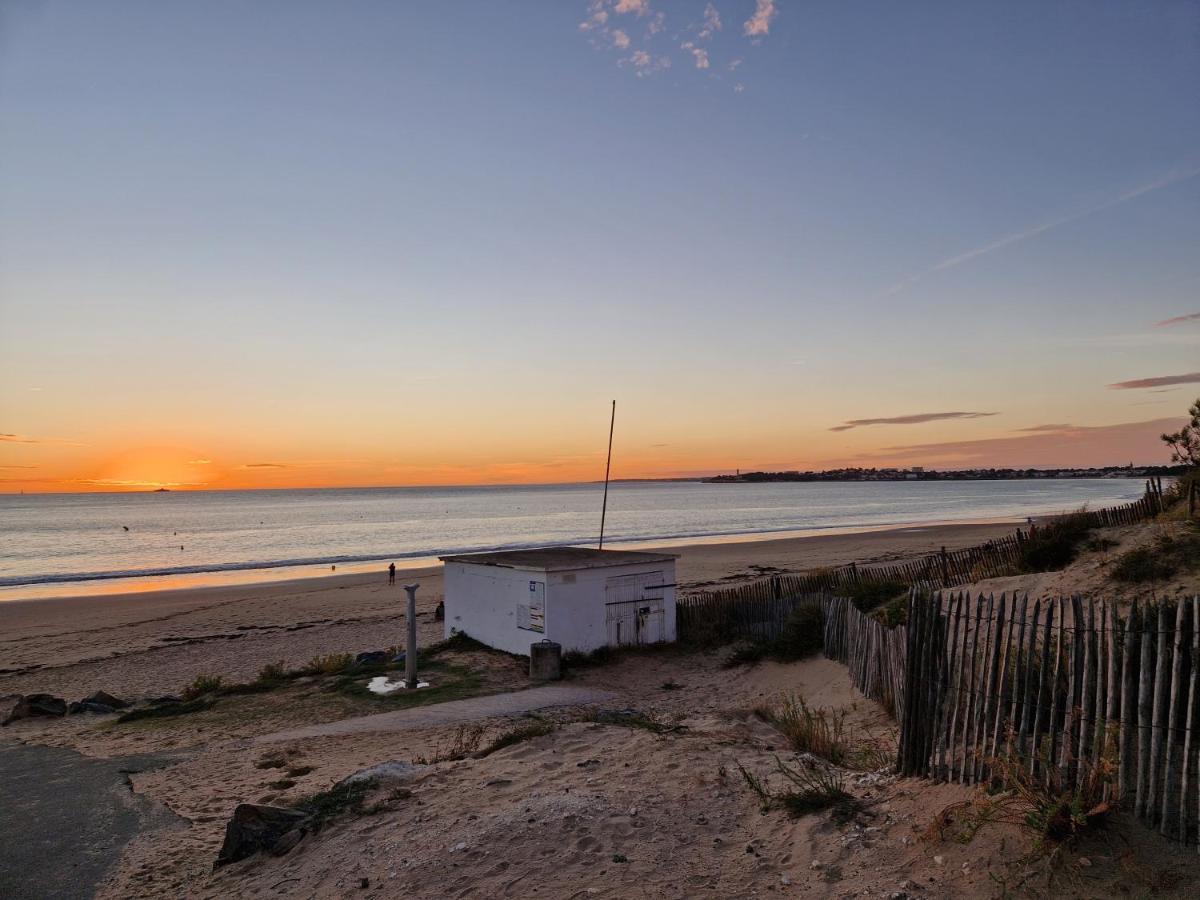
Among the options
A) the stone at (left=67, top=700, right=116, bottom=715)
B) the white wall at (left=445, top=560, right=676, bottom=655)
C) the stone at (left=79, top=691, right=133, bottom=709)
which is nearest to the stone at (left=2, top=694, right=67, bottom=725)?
the stone at (left=67, top=700, right=116, bottom=715)

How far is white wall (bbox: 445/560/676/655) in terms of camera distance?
57.0 feet

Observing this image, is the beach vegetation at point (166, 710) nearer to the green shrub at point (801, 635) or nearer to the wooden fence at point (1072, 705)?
the green shrub at point (801, 635)

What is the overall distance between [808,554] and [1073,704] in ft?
142

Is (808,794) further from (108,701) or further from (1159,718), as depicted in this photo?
(108,701)

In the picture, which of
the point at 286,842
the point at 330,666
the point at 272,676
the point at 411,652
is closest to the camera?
the point at 286,842

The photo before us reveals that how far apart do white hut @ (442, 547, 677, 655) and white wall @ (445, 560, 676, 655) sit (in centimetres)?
2

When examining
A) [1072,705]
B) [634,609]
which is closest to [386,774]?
[1072,705]

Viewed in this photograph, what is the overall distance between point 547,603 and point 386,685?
3.65 m

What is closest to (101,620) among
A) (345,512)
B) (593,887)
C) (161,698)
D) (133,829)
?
(161,698)

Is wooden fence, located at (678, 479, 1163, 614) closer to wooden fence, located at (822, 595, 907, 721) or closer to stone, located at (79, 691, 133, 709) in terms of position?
wooden fence, located at (822, 595, 907, 721)

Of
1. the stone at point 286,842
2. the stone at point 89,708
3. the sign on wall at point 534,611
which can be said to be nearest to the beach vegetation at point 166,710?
the stone at point 89,708

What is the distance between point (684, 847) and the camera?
626 cm

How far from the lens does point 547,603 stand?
17.2m

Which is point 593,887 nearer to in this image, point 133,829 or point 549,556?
point 133,829
